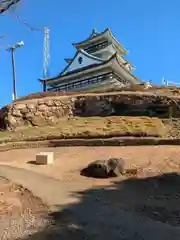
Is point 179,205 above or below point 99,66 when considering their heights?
below

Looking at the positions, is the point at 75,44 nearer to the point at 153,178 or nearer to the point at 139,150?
the point at 139,150

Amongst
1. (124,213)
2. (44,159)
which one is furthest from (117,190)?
(44,159)

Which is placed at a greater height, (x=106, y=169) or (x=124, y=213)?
(x=106, y=169)

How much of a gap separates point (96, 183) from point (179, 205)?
→ 2.20 metres

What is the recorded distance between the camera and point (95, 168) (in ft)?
27.6

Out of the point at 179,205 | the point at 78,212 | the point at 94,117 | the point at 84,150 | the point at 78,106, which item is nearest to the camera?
the point at 78,212

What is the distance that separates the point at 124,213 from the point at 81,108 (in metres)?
13.8

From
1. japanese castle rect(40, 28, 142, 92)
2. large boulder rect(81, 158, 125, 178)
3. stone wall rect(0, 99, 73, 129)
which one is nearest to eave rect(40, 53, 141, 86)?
japanese castle rect(40, 28, 142, 92)

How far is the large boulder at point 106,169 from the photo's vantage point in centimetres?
817

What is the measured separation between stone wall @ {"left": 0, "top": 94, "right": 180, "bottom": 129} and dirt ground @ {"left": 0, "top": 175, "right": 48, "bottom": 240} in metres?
11.2

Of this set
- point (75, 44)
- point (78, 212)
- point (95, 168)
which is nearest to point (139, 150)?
point (95, 168)

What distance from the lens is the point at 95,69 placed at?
123 feet

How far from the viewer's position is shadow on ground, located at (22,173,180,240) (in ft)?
14.4

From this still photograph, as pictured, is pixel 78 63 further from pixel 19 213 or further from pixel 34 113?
pixel 19 213
